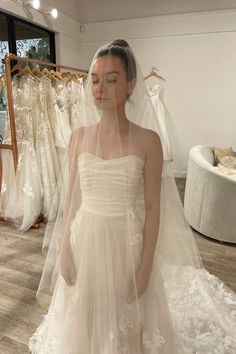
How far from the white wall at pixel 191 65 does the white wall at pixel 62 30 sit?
0.32 m

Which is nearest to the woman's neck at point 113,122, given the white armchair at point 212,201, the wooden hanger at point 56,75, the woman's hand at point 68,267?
the woman's hand at point 68,267

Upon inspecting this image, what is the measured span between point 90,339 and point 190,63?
14.8 ft

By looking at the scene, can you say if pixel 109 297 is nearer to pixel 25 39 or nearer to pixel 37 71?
pixel 37 71

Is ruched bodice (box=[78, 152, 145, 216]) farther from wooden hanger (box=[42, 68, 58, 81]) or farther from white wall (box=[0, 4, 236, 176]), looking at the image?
white wall (box=[0, 4, 236, 176])

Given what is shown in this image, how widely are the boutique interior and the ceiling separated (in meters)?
0.02

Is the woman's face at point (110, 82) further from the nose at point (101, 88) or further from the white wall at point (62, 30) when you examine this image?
the white wall at point (62, 30)

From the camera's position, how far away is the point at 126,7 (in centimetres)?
476

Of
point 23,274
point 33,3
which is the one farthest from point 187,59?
point 23,274

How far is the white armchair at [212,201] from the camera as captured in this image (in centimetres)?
248

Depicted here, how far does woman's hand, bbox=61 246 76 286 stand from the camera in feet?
3.45

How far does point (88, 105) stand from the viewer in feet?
3.33

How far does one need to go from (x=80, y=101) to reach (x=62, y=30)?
400 cm

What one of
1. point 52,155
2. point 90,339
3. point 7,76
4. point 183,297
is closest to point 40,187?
point 52,155

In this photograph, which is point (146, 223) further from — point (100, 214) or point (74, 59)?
point (74, 59)
